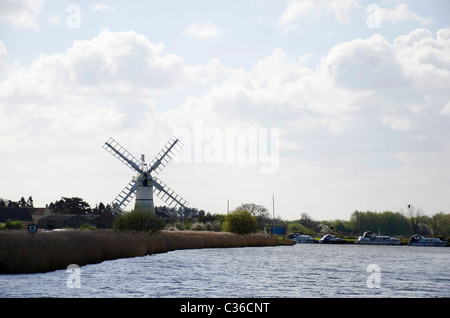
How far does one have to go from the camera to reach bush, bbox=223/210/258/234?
311 feet

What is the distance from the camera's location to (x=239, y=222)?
95.0 meters

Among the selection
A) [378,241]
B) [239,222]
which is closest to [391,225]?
[378,241]

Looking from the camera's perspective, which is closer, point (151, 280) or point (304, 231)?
point (151, 280)

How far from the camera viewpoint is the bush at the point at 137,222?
216 ft

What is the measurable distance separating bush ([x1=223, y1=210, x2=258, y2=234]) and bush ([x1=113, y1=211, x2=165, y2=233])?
29.6 meters

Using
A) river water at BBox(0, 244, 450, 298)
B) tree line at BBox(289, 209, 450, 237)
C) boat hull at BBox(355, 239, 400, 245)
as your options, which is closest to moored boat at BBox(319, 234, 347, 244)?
boat hull at BBox(355, 239, 400, 245)

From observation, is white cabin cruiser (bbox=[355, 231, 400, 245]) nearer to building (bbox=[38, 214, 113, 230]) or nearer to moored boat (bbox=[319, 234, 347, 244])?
moored boat (bbox=[319, 234, 347, 244])

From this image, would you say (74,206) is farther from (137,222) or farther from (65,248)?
(65,248)

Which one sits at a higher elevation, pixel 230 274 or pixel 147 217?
pixel 147 217
